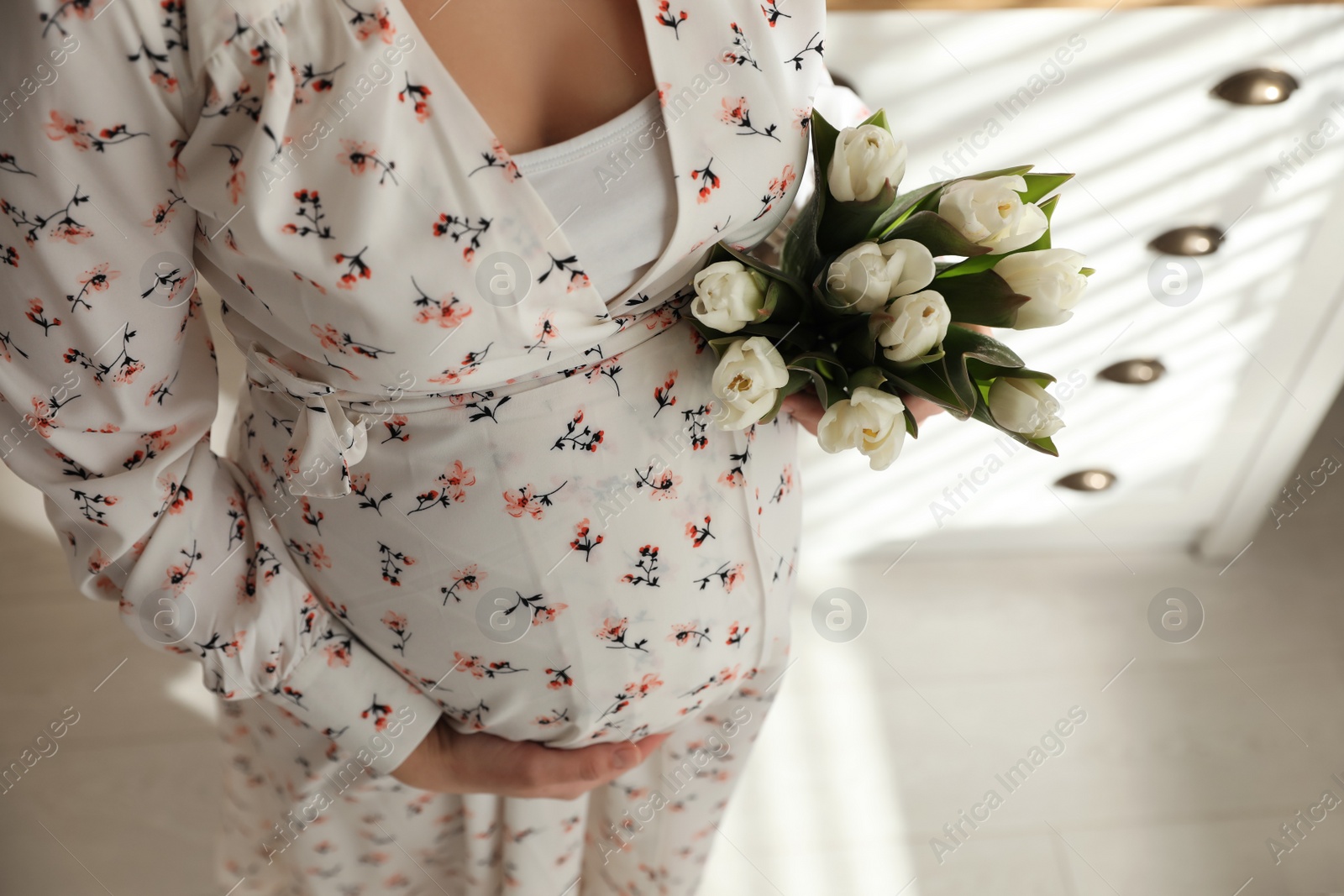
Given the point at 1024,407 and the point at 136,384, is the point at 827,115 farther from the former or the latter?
the point at 136,384

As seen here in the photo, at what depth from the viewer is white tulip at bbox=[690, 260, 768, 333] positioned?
602mm

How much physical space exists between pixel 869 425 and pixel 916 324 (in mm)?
76

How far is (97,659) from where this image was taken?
4.75 feet

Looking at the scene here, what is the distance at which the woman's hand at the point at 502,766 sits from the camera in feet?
2.53

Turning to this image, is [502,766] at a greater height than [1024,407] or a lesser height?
lesser

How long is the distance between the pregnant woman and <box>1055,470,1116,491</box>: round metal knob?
859 mm

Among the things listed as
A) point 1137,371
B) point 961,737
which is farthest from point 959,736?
point 1137,371

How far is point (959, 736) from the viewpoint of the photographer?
4.72ft

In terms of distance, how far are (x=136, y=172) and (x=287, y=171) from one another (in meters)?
0.08

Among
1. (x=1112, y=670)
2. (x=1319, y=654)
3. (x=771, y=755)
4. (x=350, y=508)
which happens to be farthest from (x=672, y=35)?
(x=1319, y=654)

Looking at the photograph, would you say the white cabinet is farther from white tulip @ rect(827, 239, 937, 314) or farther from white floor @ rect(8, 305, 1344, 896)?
white tulip @ rect(827, 239, 937, 314)

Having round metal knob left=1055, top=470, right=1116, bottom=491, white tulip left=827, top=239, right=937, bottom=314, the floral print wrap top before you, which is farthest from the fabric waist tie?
round metal knob left=1055, top=470, right=1116, bottom=491

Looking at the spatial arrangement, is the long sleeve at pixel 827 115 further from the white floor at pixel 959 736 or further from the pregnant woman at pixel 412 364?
the white floor at pixel 959 736

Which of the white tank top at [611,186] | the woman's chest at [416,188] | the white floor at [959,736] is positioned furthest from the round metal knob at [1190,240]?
the white tank top at [611,186]
